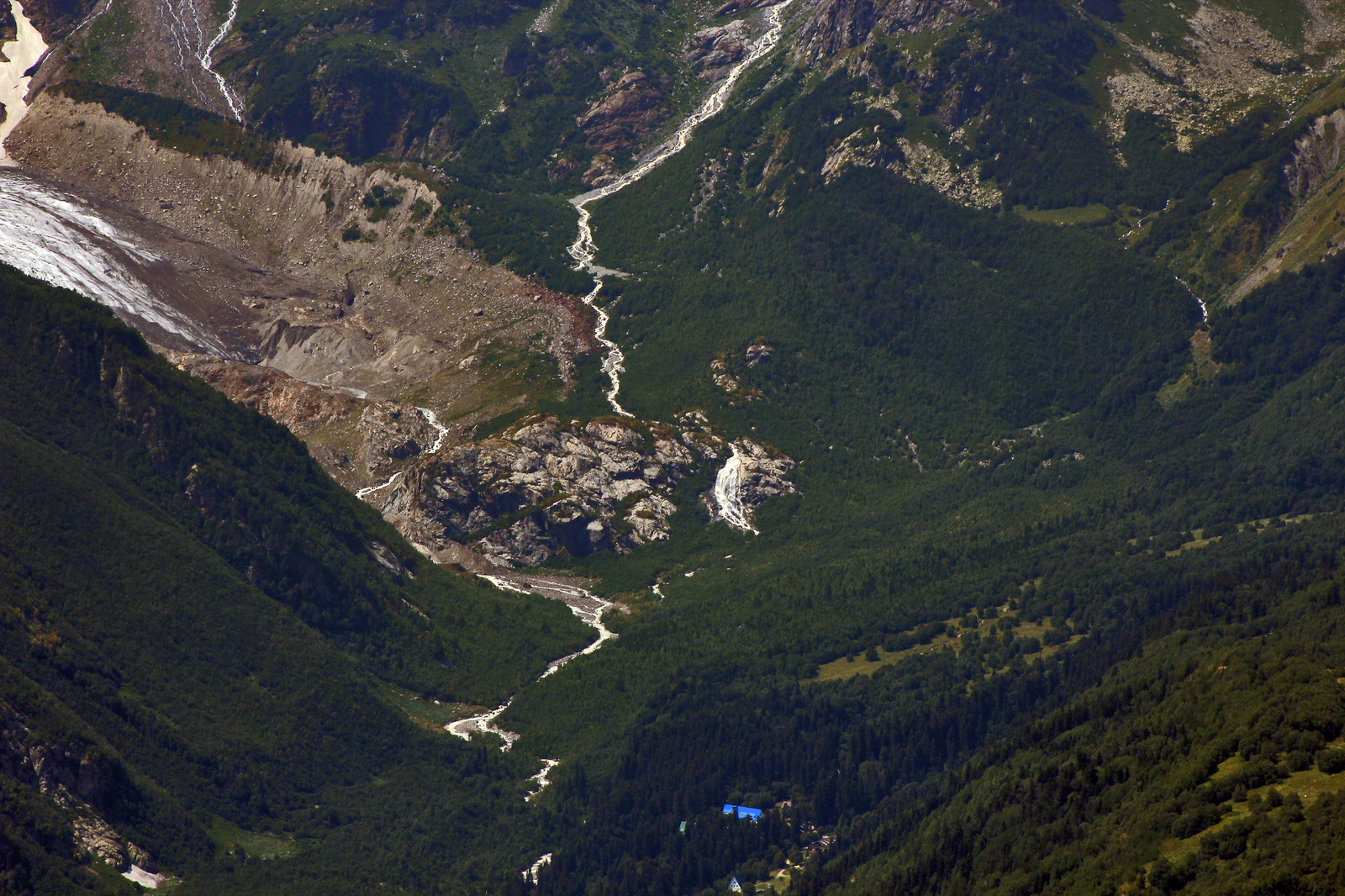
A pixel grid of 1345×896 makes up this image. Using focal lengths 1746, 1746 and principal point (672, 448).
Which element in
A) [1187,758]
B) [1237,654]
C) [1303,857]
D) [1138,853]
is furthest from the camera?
[1237,654]

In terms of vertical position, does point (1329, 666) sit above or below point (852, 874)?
above

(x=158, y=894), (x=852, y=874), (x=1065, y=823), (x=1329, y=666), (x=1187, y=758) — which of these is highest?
(x=1329, y=666)

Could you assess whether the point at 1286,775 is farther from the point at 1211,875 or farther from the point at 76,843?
the point at 76,843

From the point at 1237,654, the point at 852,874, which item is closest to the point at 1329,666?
the point at 1237,654

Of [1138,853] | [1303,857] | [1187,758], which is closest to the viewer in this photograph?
[1303,857]

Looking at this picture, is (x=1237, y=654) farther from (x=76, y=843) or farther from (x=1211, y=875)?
(x=76, y=843)

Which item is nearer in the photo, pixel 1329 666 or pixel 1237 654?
pixel 1329 666

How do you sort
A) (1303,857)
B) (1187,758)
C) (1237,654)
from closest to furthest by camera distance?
(1303,857), (1187,758), (1237,654)

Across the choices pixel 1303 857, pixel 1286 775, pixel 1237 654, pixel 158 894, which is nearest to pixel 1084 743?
pixel 1237 654

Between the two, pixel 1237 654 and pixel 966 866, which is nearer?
pixel 966 866
